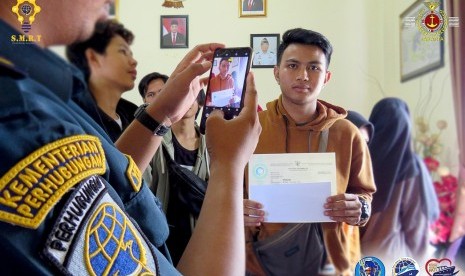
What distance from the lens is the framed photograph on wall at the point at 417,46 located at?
2.49 ft

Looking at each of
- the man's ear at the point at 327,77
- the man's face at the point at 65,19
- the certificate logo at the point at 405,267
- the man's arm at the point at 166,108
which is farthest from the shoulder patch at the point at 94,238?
the certificate logo at the point at 405,267

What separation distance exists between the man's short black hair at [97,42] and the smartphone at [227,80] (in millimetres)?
174

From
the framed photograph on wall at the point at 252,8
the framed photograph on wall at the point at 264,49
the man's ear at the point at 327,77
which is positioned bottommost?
the man's ear at the point at 327,77

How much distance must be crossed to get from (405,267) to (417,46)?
1.44 ft

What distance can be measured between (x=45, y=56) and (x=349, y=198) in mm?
574

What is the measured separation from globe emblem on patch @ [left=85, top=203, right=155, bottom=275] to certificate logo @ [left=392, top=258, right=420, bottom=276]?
609mm

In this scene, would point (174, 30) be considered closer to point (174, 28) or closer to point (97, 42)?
point (174, 28)

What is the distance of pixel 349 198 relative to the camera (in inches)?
28.8

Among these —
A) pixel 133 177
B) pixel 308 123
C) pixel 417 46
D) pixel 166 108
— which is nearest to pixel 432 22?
pixel 417 46

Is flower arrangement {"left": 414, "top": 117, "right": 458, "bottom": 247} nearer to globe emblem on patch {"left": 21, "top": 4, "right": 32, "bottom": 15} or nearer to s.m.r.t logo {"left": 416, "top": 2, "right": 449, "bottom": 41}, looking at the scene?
s.m.r.t logo {"left": 416, "top": 2, "right": 449, "bottom": 41}

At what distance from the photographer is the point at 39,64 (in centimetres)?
34

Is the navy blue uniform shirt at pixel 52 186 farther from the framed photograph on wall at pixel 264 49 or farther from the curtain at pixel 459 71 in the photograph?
the curtain at pixel 459 71

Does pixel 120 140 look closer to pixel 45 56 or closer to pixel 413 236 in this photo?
pixel 45 56

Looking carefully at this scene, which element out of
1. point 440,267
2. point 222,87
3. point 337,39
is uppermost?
point 337,39
